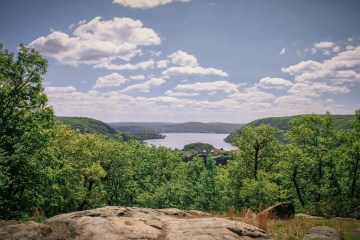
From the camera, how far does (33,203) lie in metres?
25.3

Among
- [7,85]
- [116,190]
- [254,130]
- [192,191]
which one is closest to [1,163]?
[7,85]

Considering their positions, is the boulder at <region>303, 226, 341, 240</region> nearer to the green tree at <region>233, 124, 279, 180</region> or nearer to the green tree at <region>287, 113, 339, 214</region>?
the green tree at <region>287, 113, 339, 214</region>

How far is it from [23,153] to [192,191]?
31.3 m

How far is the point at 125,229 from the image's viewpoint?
1260cm

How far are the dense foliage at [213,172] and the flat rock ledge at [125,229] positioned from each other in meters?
13.1

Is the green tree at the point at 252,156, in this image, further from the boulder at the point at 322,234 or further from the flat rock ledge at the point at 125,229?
the flat rock ledge at the point at 125,229

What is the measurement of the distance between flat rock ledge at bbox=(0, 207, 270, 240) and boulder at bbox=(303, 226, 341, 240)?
299 centimetres

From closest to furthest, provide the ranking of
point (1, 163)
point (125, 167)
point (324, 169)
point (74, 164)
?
point (1, 163)
point (74, 164)
point (324, 169)
point (125, 167)

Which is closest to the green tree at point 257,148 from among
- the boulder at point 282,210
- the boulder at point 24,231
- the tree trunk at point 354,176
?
the tree trunk at point 354,176

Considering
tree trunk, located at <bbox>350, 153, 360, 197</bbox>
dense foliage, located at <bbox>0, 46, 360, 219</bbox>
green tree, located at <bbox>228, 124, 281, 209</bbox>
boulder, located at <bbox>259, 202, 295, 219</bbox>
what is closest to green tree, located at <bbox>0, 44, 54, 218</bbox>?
dense foliage, located at <bbox>0, 46, 360, 219</bbox>

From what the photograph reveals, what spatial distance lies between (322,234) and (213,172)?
113 feet

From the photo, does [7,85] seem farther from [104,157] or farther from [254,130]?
[254,130]

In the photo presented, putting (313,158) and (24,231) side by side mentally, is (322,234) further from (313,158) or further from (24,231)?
(313,158)

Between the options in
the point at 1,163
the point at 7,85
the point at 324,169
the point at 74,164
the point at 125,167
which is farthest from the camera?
the point at 125,167
